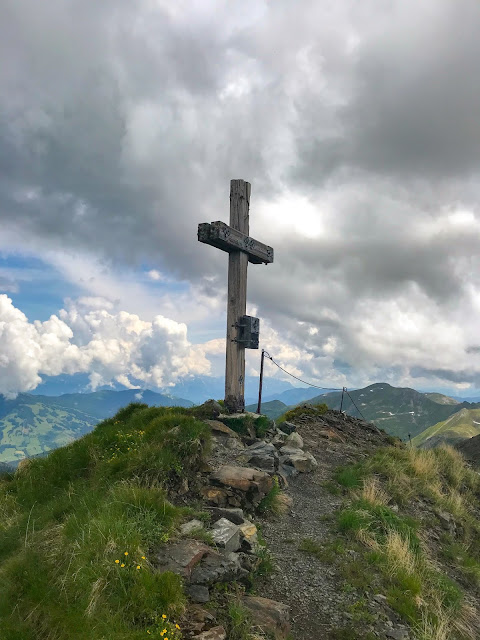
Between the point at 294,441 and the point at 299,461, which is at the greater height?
the point at 294,441

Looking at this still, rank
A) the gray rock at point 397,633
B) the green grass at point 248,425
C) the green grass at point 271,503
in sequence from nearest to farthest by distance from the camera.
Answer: the gray rock at point 397,633, the green grass at point 271,503, the green grass at point 248,425

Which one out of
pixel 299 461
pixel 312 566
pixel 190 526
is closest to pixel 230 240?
pixel 299 461

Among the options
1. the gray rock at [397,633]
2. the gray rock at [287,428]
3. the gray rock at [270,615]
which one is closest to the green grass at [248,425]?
the gray rock at [287,428]

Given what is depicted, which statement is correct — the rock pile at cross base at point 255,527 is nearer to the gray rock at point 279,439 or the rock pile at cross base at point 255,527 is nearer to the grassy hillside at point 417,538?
the gray rock at point 279,439

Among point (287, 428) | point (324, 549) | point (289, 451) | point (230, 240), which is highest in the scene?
Result: point (230, 240)

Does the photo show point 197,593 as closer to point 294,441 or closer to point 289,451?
point 289,451

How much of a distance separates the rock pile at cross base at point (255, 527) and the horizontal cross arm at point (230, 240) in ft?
17.0

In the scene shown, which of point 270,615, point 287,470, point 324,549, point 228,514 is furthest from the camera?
point 287,470

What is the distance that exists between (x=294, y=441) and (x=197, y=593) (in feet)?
27.2

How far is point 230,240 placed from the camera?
44.9 feet

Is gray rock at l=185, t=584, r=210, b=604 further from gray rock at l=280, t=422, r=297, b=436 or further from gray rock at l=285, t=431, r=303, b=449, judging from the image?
gray rock at l=280, t=422, r=297, b=436

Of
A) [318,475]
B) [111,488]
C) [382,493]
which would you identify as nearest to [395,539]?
[382,493]

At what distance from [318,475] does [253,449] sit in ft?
6.96

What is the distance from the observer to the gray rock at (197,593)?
5449 mm
